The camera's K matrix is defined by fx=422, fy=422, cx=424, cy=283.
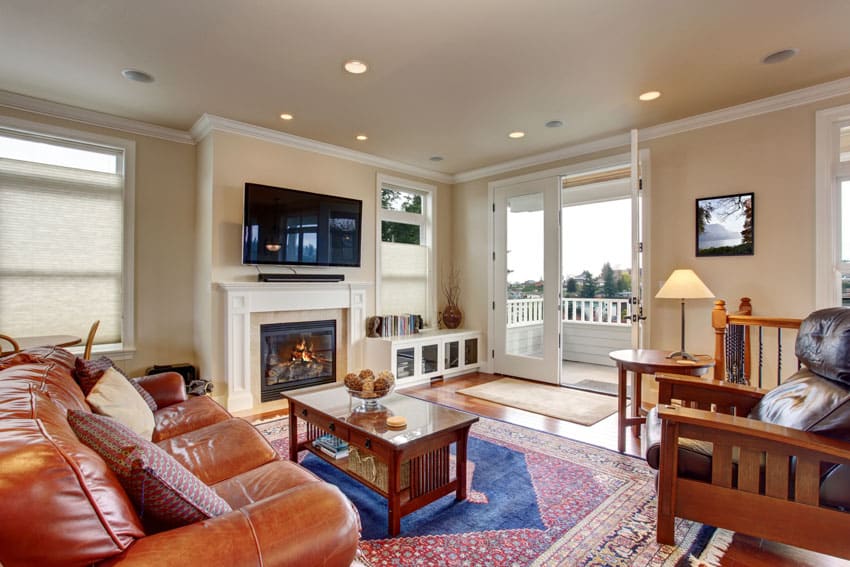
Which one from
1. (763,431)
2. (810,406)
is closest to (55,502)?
(763,431)

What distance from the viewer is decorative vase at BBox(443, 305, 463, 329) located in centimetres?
575

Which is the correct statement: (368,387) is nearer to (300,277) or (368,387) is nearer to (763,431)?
(763,431)

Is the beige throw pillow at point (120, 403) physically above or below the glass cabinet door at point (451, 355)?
above

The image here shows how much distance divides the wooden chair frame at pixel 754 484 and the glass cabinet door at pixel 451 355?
3494 mm

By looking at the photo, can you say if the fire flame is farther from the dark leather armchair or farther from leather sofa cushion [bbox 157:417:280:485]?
Answer: the dark leather armchair

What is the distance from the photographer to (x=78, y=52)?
9.02 ft

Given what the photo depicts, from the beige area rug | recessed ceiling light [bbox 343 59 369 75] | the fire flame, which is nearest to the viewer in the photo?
recessed ceiling light [bbox 343 59 369 75]

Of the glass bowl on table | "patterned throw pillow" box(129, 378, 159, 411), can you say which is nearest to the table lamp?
the glass bowl on table

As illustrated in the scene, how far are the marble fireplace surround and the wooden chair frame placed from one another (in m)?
3.38

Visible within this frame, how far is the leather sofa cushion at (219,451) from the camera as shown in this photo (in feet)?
5.83

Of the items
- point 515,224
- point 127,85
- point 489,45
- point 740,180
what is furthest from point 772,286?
point 127,85

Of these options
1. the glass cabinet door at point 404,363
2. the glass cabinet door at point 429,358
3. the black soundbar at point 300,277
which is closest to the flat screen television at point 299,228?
the black soundbar at point 300,277

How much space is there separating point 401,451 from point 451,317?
151 inches

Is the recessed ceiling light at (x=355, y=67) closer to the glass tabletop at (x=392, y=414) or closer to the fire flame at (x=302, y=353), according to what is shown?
the glass tabletop at (x=392, y=414)
